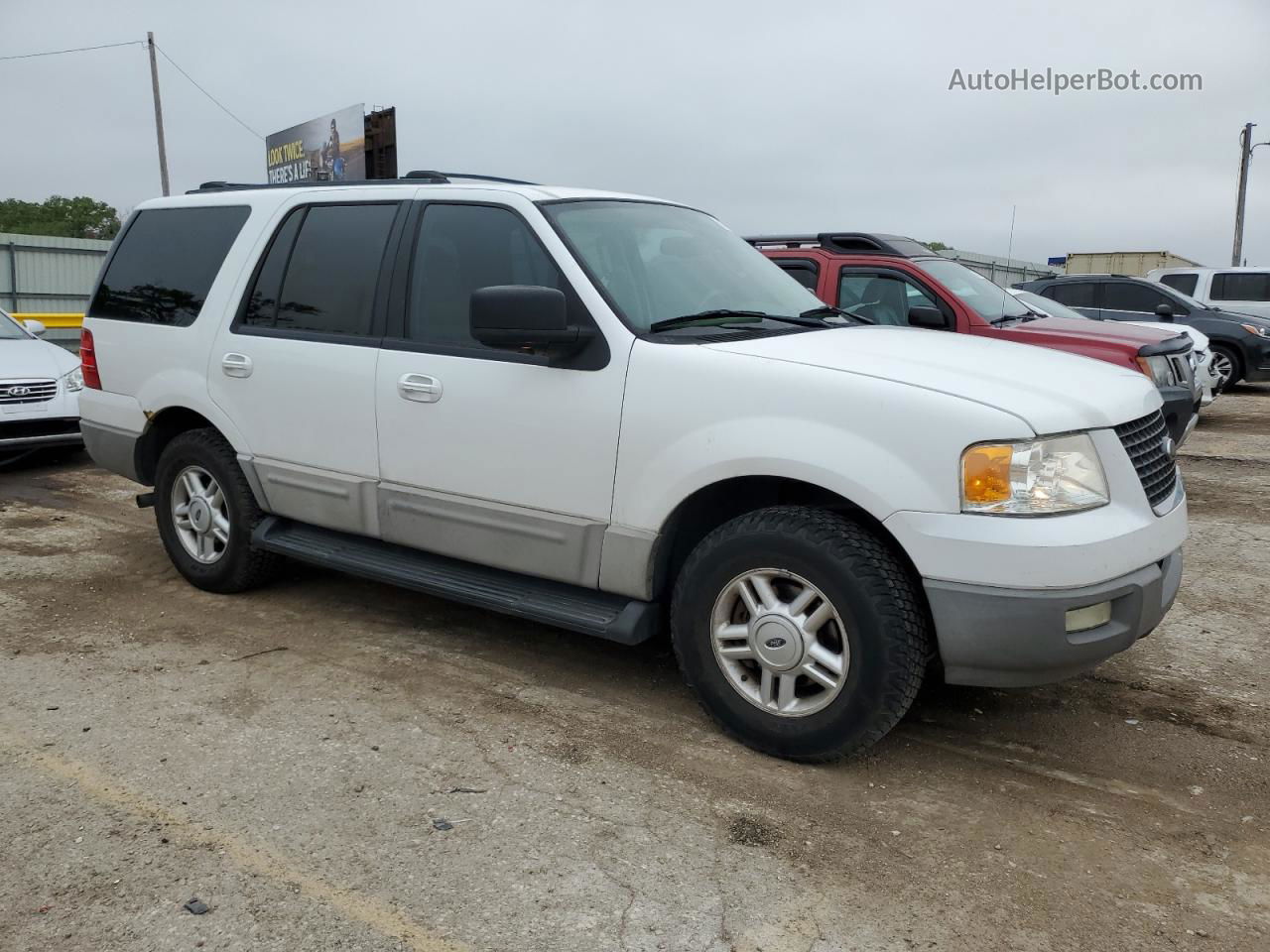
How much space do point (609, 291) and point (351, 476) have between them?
142cm

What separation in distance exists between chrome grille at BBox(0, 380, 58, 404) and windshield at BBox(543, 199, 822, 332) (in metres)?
6.21

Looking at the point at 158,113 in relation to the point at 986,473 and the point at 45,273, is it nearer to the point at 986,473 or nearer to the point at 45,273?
the point at 45,273

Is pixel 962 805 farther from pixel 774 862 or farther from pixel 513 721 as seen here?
pixel 513 721

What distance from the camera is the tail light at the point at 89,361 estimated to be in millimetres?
5789

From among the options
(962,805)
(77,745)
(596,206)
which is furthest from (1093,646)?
(77,745)

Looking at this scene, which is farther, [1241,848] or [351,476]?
[351,476]

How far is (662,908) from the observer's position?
2.82 meters

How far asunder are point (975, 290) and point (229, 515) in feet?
19.7

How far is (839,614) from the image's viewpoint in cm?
340

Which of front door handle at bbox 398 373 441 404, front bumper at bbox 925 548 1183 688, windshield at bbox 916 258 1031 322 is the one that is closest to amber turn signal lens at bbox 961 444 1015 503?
front bumper at bbox 925 548 1183 688

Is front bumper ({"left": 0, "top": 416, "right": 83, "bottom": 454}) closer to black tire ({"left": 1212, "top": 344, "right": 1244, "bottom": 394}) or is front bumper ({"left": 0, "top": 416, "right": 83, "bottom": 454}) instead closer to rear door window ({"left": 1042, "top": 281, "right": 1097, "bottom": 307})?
rear door window ({"left": 1042, "top": 281, "right": 1097, "bottom": 307})

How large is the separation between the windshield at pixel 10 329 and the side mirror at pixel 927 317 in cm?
756

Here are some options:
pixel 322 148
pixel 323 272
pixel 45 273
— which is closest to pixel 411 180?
pixel 323 272

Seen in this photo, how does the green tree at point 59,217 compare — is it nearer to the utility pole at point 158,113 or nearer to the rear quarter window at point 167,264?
the utility pole at point 158,113
